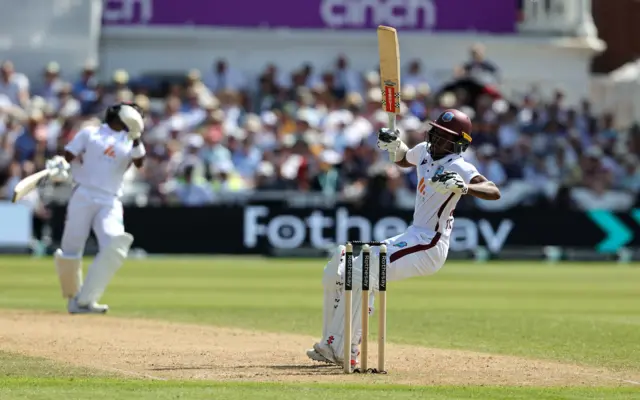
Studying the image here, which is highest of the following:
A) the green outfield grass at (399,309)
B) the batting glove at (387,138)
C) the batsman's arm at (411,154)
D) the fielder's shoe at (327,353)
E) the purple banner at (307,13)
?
the purple banner at (307,13)

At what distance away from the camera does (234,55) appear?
27.0m

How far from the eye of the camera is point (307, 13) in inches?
1079

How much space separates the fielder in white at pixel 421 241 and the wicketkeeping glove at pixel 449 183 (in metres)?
0.25

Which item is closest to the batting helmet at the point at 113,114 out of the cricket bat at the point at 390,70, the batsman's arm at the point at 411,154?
the cricket bat at the point at 390,70

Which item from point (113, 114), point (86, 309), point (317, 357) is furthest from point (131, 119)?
point (317, 357)

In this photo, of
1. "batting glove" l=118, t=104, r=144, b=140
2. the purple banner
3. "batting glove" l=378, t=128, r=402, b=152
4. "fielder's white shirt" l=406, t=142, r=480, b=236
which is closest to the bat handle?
"batting glove" l=378, t=128, r=402, b=152

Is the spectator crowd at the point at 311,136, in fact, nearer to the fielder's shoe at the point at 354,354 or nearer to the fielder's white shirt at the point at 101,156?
the fielder's white shirt at the point at 101,156

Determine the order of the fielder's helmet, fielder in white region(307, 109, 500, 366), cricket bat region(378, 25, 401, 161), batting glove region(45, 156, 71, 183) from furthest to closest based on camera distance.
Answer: batting glove region(45, 156, 71, 183)
cricket bat region(378, 25, 401, 161)
the fielder's helmet
fielder in white region(307, 109, 500, 366)

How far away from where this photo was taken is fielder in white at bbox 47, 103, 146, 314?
13289mm

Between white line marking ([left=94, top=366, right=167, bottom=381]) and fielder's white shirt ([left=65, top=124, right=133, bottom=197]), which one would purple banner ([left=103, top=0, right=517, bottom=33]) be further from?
white line marking ([left=94, top=366, right=167, bottom=381])

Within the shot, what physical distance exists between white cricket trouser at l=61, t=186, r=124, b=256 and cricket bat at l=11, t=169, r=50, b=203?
0.38m

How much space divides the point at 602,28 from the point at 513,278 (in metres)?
14.2

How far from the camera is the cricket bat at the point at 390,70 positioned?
9.91 m

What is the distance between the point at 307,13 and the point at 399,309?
13.4 meters
